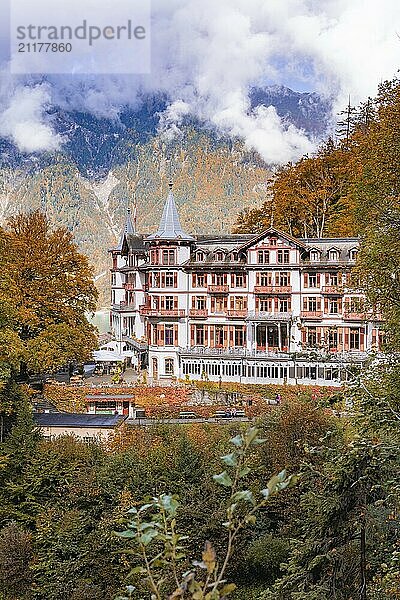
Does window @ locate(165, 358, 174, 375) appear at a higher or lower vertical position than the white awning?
lower

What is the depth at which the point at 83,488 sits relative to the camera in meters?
14.2

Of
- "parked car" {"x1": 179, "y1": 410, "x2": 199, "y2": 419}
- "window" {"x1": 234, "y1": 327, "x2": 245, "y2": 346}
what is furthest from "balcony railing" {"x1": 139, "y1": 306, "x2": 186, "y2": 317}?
"parked car" {"x1": 179, "y1": 410, "x2": 199, "y2": 419}

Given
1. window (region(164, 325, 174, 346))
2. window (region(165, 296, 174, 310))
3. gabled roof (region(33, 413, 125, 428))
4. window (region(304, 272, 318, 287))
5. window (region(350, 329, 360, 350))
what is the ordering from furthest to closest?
window (region(165, 296, 174, 310)), window (region(164, 325, 174, 346)), window (region(304, 272, 318, 287)), window (region(350, 329, 360, 350)), gabled roof (region(33, 413, 125, 428))

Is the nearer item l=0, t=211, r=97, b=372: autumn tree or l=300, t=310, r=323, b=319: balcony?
l=0, t=211, r=97, b=372: autumn tree

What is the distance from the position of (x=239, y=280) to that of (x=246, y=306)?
1.19 m

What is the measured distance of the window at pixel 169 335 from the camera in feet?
102

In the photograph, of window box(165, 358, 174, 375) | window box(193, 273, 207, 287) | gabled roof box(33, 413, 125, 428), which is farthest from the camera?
window box(193, 273, 207, 287)

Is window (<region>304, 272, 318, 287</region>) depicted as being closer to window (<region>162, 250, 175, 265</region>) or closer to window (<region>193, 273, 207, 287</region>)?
window (<region>193, 273, 207, 287</region>)

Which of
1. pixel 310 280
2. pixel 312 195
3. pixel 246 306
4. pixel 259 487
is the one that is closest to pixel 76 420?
pixel 259 487

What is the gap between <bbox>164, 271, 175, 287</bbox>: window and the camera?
102 feet

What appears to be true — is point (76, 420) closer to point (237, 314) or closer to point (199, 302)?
point (237, 314)

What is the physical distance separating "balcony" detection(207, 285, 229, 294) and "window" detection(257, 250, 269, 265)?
6.27 ft

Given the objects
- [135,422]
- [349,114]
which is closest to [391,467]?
[135,422]

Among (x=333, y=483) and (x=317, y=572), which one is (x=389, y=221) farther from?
(x=317, y=572)
